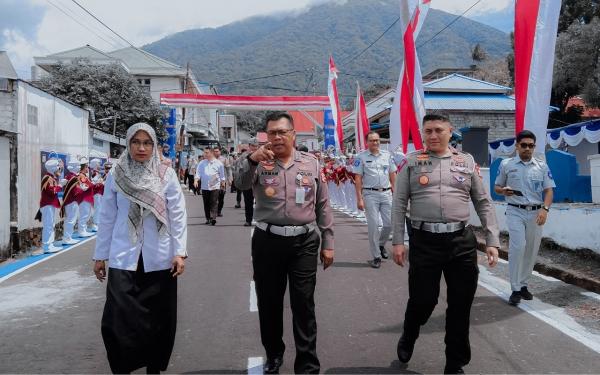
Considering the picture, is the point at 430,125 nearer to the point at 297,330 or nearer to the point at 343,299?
the point at 297,330

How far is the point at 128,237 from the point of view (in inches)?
153

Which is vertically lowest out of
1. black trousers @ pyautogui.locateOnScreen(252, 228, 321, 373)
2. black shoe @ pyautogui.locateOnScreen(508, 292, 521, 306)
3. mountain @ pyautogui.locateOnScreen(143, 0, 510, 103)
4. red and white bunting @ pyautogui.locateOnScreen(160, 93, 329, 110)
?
black shoe @ pyautogui.locateOnScreen(508, 292, 521, 306)

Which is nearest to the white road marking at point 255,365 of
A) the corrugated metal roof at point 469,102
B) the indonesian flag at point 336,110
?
the indonesian flag at point 336,110

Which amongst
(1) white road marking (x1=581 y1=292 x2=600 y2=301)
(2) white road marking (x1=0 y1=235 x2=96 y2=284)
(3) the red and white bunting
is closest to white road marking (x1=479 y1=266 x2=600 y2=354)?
(1) white road marking (x1=581 y1=292 x2=600 y2=301)

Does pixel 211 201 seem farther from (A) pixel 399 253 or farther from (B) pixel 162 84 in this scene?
(B) pixel 162 84

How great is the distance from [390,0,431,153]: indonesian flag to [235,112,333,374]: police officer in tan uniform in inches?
178

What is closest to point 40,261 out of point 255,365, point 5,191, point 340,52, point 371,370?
point 5,191

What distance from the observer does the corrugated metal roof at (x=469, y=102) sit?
98.8ft

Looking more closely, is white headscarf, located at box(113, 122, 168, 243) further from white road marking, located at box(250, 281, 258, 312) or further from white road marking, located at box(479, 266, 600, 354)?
white road marking, located at box(479, 266, 600, 354)

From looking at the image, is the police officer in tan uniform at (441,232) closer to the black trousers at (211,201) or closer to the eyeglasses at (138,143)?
the eyeglasses at (138,143)

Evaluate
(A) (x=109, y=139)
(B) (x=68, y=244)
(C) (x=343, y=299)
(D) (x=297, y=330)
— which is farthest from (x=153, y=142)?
(A) (x=109, y=139)

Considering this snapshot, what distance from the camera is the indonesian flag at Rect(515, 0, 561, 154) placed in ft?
22.0

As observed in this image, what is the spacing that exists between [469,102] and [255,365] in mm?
29420

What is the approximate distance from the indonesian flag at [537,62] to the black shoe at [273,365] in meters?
4.27
